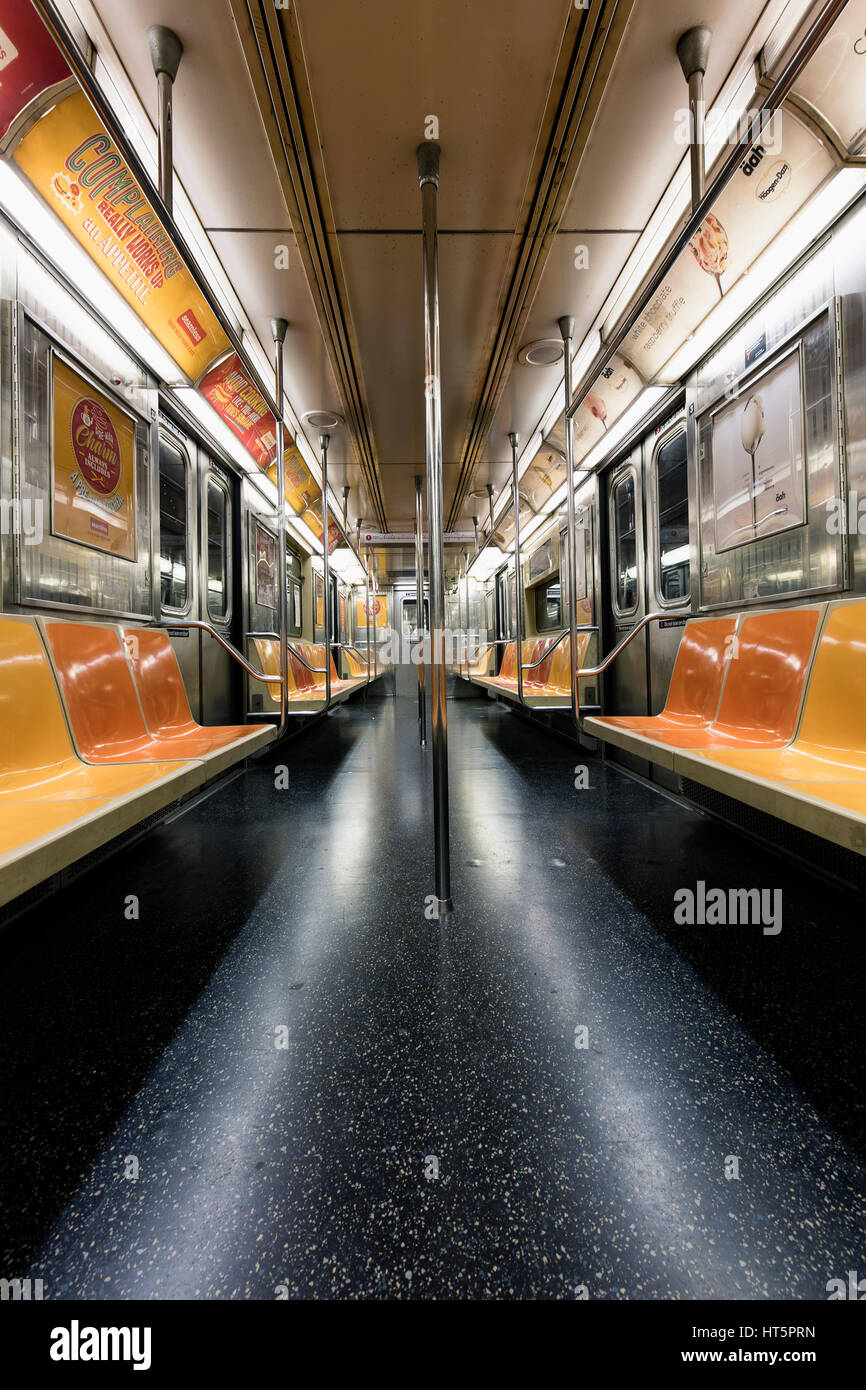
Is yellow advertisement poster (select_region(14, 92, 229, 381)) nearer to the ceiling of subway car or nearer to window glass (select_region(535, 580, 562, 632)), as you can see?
the ceiling of subway car

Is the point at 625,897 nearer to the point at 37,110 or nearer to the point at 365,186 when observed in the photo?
the point at 365,186

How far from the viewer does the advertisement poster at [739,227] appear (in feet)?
5.71

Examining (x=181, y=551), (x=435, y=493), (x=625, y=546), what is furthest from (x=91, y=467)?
(x=625, y=546)

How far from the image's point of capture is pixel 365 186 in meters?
2.11

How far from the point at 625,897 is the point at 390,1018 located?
0.91 meters

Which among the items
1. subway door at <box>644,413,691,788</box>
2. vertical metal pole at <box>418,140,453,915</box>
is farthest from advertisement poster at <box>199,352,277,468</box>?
subway door at <box>644,413,691,788</box>

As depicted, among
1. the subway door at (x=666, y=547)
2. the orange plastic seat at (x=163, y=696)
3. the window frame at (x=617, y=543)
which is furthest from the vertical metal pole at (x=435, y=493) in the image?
the window frame at (x=617, y=543)

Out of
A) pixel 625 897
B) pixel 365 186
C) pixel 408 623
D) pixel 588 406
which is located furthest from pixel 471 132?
pixel 408 623

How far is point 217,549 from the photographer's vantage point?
4.38 metres

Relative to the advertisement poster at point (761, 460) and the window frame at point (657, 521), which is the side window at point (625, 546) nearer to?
the window frame at point (657, 521)

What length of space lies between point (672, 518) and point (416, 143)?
252 cm

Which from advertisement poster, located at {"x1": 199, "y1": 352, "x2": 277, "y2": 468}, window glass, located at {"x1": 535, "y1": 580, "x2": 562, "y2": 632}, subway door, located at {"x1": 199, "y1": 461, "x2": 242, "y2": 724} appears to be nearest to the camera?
advertisement poster, located at {"x1": 199, "y1": 352, "x2": 277, "y2": 468}

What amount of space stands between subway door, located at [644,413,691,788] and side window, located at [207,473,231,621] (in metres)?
3.42

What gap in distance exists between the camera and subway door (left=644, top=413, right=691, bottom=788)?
3.40 meters
